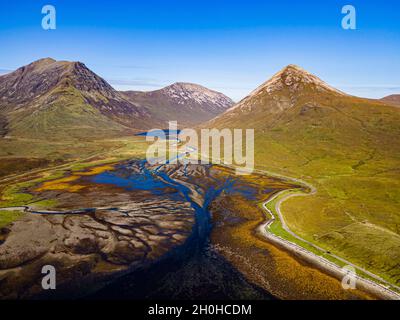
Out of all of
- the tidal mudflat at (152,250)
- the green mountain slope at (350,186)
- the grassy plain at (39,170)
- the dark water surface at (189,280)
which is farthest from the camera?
the grassy plain at (39,170)

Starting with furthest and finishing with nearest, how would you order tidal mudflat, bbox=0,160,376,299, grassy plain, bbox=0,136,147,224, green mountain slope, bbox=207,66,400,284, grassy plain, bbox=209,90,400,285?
grassy plain, bbox=0,136,147,224
green mountain slope, bbox=207,66,400,284
grassy plain, bbox=209,90,400,285
tidal mudflat, bbox=0,160,376,299

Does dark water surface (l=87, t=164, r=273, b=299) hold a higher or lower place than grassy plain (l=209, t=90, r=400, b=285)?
lower

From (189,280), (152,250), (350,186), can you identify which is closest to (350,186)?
(350,186)

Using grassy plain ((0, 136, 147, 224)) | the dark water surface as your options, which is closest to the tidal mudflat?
the dark water surface

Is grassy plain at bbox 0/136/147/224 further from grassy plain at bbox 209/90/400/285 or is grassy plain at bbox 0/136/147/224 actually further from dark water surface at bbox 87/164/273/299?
grassy plain at bbox 209/90/400/285

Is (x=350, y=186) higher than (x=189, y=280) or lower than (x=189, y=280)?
higher

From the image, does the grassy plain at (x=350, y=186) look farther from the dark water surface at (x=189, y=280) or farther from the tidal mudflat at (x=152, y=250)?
the dark water surface at (x=189, y=280)

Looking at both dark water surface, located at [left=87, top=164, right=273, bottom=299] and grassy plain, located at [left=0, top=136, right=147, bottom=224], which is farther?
grassy plain, located at [left=0, top=136, right=147, bottom=224]

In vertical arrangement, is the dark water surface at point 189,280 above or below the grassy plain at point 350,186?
below

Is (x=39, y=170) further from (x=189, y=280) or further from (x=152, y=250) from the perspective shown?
(x=189, y=280)

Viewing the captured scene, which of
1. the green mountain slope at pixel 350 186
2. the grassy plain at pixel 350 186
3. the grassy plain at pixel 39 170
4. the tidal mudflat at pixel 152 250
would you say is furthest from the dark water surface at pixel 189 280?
the grassy plain at pixel 39 170

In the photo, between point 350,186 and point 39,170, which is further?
point 39,170

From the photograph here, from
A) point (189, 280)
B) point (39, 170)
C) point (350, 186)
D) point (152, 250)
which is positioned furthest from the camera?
point (39, 170)

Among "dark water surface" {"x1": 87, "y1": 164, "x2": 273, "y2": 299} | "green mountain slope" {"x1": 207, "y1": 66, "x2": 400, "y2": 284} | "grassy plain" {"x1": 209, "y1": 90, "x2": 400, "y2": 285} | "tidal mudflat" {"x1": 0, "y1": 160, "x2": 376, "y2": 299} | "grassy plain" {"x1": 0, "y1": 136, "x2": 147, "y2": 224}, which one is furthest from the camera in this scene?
"grassy plain" {"x1": 0, "y1": 136, "x2": 147, "y2": 224}
